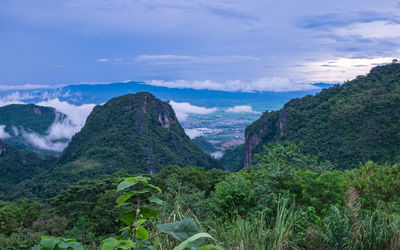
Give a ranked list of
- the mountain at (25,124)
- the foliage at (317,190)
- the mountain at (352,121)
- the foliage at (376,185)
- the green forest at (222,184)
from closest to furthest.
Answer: the green forest at (222,184) < the foliage at (317,190) < the foliage at (376,185) < the mountain at (352,121) < the mountain at (25,124)

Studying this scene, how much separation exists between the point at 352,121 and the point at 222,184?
31673 mm

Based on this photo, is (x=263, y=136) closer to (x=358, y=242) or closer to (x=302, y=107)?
(x=302, y=107)

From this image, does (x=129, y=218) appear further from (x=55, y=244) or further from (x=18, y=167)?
(x=18, y=167)

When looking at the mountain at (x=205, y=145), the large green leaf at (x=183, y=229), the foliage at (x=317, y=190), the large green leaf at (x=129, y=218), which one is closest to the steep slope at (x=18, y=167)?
the mountain at (x=205, y=145)

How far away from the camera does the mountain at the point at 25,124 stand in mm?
93375

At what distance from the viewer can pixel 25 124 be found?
9931 cm

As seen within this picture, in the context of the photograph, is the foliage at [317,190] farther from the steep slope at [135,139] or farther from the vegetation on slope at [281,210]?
the steep slope at [135,139]

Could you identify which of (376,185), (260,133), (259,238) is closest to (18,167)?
(260,133)

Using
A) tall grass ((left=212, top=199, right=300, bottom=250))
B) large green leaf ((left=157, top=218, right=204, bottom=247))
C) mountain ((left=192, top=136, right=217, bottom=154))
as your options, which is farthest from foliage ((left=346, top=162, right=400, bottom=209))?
mountain ((left=192, top=136, right=217, bottom=154))

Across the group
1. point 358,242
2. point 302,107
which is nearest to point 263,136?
point 302,107

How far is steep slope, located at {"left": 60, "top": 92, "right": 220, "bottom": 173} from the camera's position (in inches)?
1708

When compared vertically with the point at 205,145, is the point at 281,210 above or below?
above

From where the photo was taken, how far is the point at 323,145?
3212 cm

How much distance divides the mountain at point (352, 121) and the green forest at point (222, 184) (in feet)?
0.46
